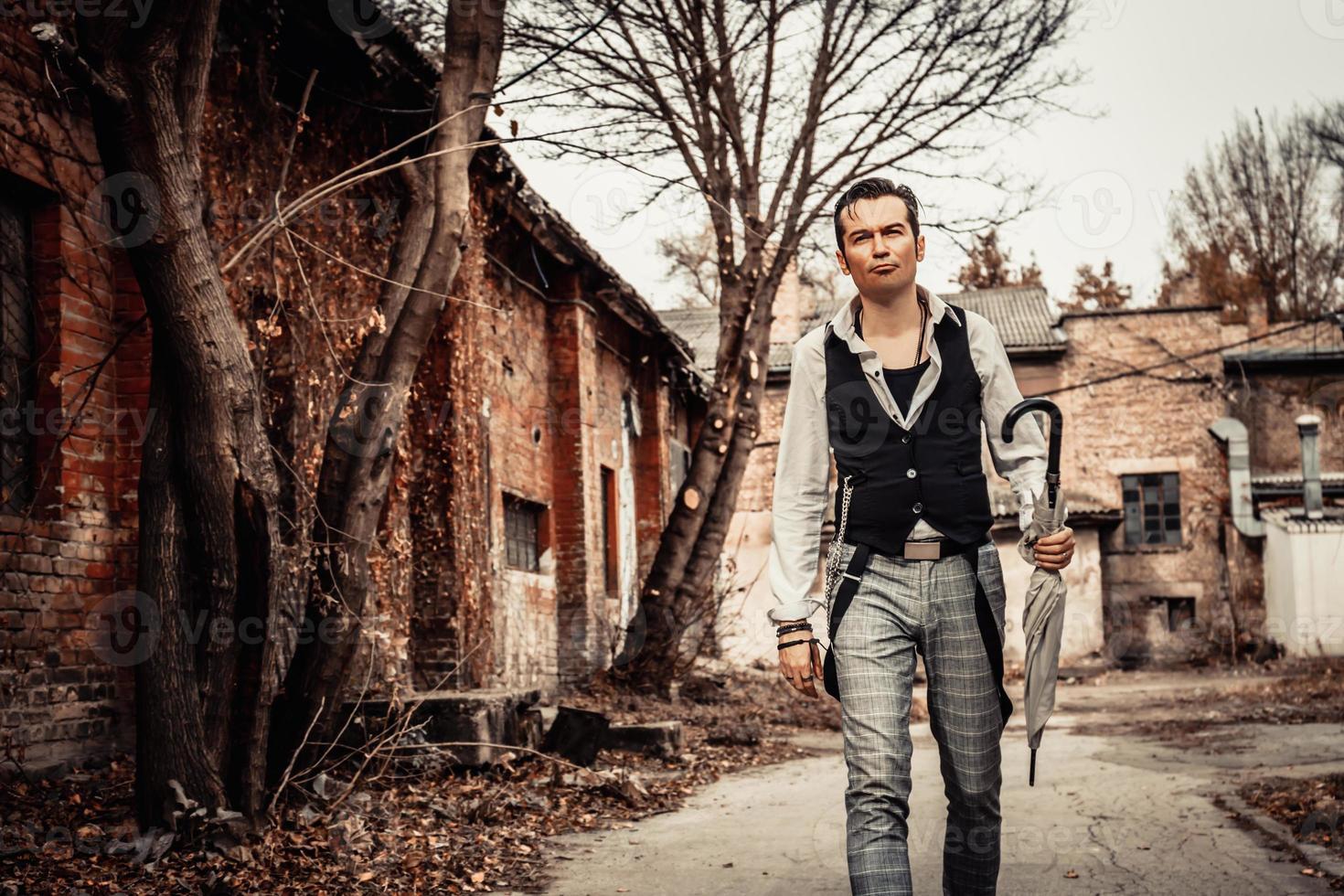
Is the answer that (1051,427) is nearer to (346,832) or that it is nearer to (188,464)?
(188,464)

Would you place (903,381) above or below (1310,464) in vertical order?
below

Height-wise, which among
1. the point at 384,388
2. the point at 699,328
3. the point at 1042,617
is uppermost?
the point at 699,328

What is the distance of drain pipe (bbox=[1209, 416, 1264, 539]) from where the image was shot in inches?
1142

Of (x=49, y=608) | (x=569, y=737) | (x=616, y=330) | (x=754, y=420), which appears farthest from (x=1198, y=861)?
(x=616, y=330)

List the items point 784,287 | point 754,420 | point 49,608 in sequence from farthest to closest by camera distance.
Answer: point 784,287 → point 754,420 → point 49,608

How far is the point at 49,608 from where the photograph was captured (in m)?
6.34

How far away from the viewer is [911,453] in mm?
3555

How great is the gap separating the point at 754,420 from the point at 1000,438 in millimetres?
10314

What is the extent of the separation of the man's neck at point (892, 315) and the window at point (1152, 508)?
2869 centimetres

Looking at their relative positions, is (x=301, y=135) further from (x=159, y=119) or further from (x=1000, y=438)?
(x=1000, y=438)

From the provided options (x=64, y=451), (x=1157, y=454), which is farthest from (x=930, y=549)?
(x=1157, y=454)

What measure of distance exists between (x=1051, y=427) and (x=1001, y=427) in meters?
0.13

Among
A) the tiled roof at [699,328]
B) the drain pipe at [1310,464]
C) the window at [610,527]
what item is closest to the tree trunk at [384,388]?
the window at [610,527]

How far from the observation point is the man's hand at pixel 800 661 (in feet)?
11.7
